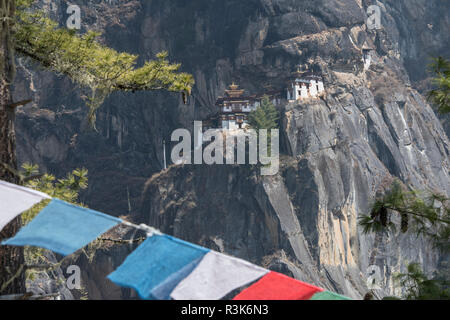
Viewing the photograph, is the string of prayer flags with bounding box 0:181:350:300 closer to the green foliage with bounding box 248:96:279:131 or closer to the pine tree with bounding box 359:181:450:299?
the pine tree with bounding box 359:181:450:299

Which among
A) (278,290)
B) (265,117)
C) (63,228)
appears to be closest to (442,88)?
(278,290)

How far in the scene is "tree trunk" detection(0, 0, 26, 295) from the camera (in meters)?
6.30

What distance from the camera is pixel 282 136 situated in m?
48.8

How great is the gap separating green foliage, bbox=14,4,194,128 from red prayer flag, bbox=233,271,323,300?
3.86m

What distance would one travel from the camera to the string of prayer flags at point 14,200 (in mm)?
5414

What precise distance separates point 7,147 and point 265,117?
1662 inches

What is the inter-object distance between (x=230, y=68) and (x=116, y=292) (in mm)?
22074

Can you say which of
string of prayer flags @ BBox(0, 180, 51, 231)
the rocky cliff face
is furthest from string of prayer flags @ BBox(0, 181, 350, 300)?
the rocky cliff face

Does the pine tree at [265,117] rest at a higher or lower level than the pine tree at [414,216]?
higher

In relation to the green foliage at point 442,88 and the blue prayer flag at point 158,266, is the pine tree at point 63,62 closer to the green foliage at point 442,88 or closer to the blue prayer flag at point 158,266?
the blue prayer flag at point 158,266

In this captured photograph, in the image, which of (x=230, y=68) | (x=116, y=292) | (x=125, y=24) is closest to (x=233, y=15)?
(x=230, y=68)

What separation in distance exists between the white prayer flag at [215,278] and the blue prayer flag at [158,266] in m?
0.05

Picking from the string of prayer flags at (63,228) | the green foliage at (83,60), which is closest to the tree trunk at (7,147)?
the green foliage at (83,60)

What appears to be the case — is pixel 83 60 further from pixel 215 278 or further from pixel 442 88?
pixel 442 88
